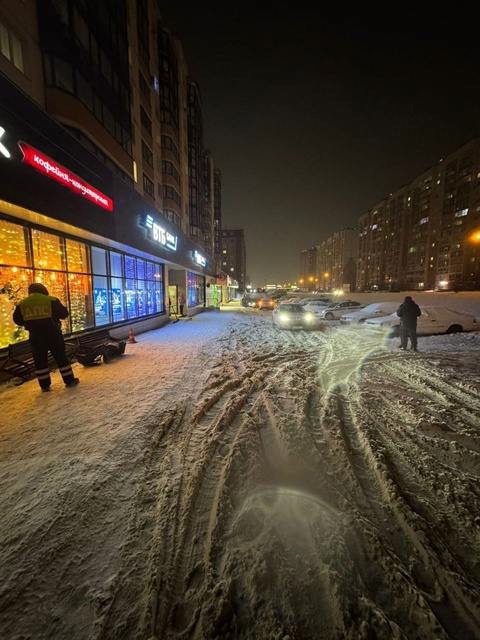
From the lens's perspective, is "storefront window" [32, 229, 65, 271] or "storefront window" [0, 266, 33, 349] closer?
"storefront window" [0, 266, 33, 349]

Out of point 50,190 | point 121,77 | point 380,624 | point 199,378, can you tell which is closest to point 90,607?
point 380,624

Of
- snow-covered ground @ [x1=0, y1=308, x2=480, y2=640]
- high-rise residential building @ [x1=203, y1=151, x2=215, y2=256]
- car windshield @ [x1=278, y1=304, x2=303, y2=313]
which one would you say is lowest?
snow-covered ground @ [x1=0, y1=308, x2=480, y2=640]

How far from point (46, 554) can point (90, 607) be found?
0.69 metres

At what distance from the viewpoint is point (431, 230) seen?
79.9 m

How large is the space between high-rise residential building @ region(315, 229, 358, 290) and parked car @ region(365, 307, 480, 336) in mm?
116862

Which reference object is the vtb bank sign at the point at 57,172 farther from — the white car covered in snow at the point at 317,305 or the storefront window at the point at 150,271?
the white car covered in snow at the point at 317,305

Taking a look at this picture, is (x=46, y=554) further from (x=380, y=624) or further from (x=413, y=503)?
(x=413, y=503)

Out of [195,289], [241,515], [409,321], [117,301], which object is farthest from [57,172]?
[195,289]

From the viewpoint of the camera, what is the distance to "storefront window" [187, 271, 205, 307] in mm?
25266

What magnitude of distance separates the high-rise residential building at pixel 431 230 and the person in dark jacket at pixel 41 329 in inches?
2729

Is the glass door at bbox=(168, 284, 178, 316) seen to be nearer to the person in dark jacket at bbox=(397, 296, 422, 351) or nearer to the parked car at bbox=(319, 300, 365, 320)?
the parked car at bbox=(319, 300, 365, 320)

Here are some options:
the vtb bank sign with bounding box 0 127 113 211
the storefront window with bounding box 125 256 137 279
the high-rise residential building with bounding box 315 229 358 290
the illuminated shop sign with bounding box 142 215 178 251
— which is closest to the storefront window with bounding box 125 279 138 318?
the storefront window with bounding box 125 256 137 279

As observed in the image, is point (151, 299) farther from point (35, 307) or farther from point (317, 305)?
point (317, 305)

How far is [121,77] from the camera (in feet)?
51.1
